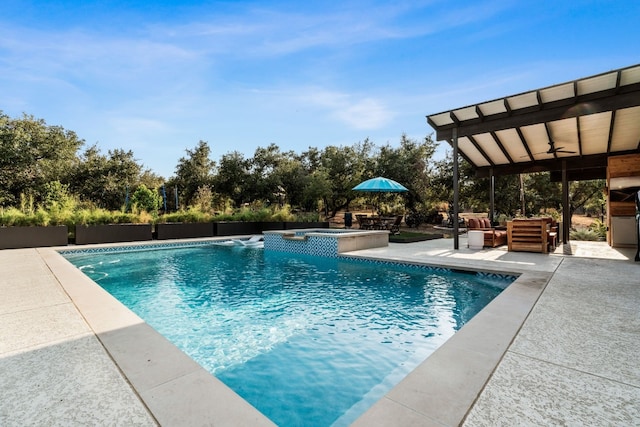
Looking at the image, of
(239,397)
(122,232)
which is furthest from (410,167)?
(239,397)

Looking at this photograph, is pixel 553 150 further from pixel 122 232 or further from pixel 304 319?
pixel 122 232

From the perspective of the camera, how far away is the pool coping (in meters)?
1.49

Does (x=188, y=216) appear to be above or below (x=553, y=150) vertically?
below

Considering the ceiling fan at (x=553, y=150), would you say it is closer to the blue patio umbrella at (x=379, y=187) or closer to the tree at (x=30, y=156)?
the blue patio umbrella at (x=379, y=187)

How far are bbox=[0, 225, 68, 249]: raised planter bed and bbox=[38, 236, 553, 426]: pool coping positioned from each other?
7685mm

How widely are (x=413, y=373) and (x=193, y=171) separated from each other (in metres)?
24.6

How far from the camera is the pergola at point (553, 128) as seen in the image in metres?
5.91

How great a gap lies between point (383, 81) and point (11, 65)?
13.1 meters

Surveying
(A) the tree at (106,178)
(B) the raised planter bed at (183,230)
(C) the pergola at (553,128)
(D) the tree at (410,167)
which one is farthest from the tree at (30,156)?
(C) the pergola at (553,128)

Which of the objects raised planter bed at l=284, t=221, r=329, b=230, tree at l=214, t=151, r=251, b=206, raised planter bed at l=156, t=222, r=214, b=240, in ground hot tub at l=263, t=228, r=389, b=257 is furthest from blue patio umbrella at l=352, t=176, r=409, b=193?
tree at l=214, t=151, r=251, b=206

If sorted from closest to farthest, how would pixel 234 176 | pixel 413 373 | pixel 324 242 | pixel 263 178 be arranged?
pixel 413 373 < pixel 324 242 < pixel 263 178 < pixel 234 176

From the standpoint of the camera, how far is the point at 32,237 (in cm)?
851

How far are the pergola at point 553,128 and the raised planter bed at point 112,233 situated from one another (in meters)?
9.44

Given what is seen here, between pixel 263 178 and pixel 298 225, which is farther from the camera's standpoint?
pixel 263 178
